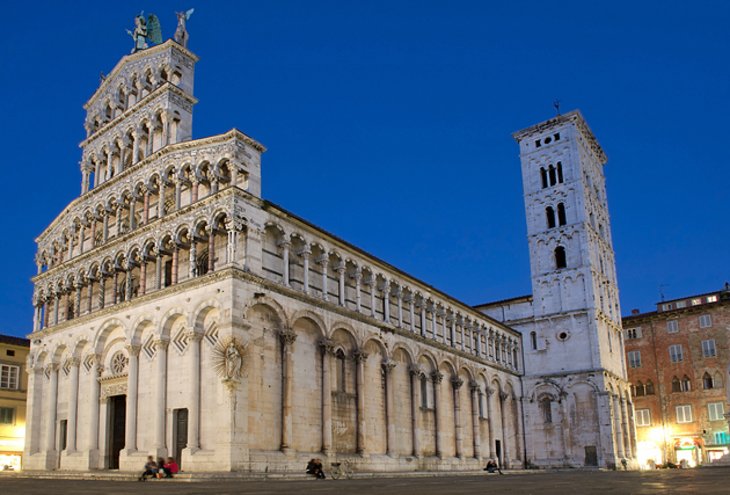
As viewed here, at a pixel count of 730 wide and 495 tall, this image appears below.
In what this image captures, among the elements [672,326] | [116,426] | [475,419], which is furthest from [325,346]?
[672,326]

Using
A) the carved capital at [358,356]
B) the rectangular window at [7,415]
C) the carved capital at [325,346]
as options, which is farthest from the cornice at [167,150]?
the rectangular window at [7,415]

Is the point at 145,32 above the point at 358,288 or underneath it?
above

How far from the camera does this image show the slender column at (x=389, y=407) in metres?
34.8

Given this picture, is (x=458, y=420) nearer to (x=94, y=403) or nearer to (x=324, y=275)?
(x=324, y=275)

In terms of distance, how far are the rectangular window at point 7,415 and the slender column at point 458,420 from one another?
92.5 ft

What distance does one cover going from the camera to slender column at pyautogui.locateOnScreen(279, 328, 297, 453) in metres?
27.7

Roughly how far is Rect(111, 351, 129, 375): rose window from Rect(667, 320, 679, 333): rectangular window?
4928cm

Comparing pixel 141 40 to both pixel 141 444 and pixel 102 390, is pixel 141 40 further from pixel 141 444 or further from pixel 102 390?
pixel 141 444

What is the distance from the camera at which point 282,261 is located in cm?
3050

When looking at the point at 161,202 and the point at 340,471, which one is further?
the point at 161,202

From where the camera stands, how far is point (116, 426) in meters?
31.8

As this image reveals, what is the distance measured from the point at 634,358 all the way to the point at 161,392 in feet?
163

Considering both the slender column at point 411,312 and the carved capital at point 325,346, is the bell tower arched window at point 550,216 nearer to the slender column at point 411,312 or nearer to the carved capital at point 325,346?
the slender column at point 411,312

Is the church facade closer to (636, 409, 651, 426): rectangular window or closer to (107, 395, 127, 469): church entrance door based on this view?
(107, 395, 127, 469): church entrance door
